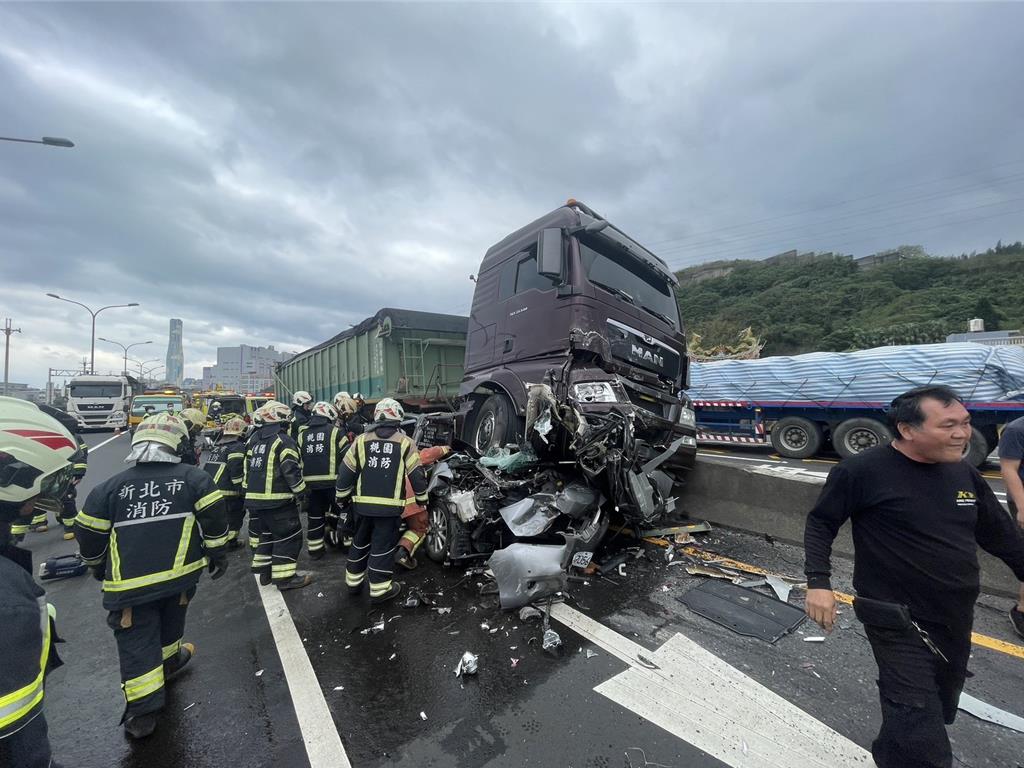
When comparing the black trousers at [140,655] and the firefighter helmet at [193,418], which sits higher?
the firefighter helmet at [193,418]

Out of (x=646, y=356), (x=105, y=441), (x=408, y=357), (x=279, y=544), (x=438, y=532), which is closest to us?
(x=279, y=544)

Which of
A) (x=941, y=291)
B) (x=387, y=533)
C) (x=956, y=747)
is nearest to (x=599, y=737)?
(x=956, y=747)

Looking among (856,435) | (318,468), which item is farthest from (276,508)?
(856,435)

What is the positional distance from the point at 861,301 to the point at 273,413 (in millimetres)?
44137

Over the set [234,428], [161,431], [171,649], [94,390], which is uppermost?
[94,390]

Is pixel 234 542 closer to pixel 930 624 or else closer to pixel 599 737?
pixel 599 737

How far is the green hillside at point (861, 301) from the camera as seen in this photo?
2805 centimetres

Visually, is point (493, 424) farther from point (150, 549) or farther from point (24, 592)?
point (24, 592)

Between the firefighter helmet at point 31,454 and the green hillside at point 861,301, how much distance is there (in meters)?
30.8

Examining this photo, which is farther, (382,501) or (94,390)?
(94,390)

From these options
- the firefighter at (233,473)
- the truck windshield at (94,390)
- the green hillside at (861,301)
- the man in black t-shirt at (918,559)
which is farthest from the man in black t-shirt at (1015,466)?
the green hillside at (861,301)

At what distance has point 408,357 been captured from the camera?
24.7 ft

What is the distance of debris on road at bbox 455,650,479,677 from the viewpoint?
242 centimetres

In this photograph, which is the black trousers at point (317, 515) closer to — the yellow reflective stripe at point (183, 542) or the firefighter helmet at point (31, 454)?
the yellow reflective stripe at point (183, 542)
